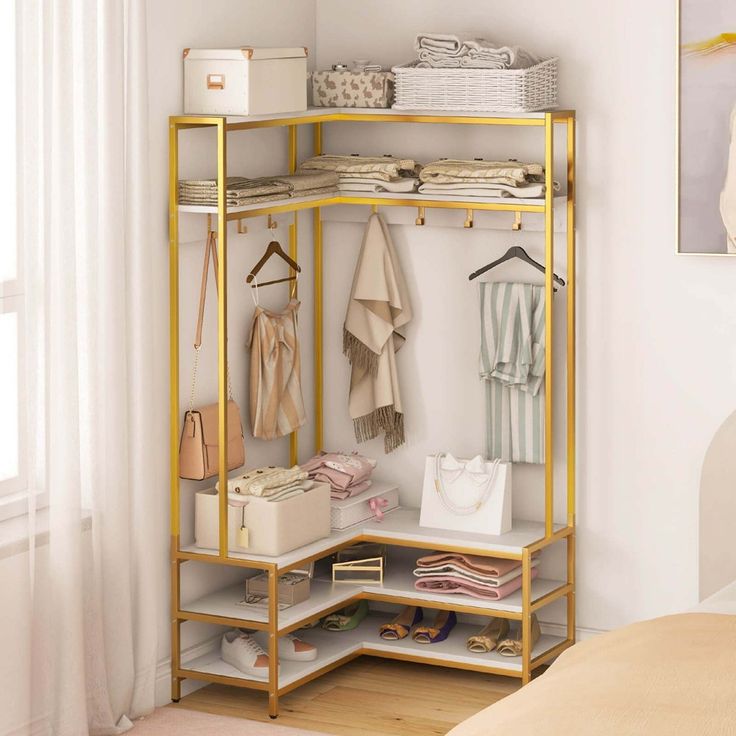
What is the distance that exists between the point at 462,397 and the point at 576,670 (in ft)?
6.16

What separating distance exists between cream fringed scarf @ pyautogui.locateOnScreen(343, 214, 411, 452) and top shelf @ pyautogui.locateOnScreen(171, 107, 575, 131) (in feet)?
1.14

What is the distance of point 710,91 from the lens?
3.95 metres

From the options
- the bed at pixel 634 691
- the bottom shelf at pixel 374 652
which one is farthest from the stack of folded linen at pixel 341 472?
the bed at pixel 634 691

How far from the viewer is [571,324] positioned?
165 inches

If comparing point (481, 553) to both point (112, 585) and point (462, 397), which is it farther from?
point (112, 585)

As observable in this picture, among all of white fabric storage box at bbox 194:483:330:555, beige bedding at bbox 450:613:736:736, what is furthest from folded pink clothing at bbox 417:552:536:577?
beige bedding at bbox 450:613:736:736

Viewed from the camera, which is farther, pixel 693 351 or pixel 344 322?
pixel 344 322

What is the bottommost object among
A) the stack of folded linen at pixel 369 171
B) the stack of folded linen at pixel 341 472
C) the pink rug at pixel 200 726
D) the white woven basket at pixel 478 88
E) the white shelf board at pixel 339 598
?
the pink rug at pixel 200 726

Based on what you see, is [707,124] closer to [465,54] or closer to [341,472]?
[465,54]

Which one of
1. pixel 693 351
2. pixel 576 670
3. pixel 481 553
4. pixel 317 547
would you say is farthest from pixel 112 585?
pixel 693 351

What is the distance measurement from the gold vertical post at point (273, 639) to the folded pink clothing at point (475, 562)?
0.57 m

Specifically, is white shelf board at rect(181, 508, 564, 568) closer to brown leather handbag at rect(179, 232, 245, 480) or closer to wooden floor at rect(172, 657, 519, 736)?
brown leather handbag at rect(179, 232, 245, 480)

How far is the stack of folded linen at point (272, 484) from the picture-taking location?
3.97 m

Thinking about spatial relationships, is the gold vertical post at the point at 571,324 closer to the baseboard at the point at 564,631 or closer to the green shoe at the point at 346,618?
the baseboard at the point at 564,631
